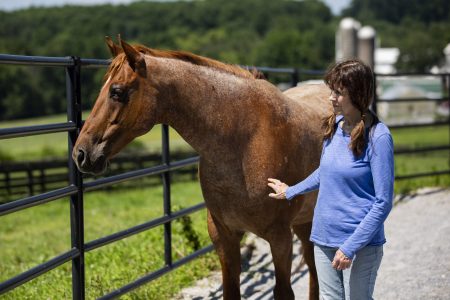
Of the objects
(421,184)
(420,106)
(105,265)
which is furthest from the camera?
(420,106)

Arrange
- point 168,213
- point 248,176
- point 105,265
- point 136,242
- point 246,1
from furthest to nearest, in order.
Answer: point 246,1
point 136,242
point 105,265
point 168,213
point 248,176

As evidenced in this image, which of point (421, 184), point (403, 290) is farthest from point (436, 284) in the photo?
point (421, 184)

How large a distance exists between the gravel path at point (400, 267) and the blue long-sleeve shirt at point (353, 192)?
2.05m

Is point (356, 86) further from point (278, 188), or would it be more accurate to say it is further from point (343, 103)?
point (278, 188)

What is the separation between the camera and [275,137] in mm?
3381

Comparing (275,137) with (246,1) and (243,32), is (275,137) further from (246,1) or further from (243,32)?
(246,1)

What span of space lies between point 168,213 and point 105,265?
1.17 meters

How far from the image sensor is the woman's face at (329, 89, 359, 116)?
2582 millimetres

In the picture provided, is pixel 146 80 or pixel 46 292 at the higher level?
pixel 146 80

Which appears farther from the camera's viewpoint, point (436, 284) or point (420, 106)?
point (420, 106)

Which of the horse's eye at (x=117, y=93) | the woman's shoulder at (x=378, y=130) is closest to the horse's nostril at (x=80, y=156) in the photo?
the horse's eye at (x=117, y=93)

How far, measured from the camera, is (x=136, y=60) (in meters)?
3.00

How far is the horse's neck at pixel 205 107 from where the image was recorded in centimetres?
317

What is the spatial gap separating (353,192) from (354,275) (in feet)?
1.16
